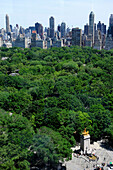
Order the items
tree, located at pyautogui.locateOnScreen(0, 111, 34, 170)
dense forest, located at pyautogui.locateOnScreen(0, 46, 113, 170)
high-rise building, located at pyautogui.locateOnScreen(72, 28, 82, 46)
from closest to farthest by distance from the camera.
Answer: tree, located at pyautogui.locateOnScreen(0, 111, 34, 170) → dense forest, located at pyautogui.locateOnScreen(0, 46, 113, 170) → high-rise building, located at pyautogui.locateOnScreen(72, 28, 82, 46)

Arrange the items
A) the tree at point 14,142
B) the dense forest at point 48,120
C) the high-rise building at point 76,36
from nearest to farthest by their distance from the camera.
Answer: the tree at point 14,142 → the dense forest at point 48,120 → the high-rise building at point 76,36

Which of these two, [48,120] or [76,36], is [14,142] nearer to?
[48,120]

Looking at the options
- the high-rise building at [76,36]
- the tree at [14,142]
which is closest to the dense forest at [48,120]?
the tree at [14,142]

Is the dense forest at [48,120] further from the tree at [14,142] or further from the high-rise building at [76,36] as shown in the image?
the high-rise building at [76,36]

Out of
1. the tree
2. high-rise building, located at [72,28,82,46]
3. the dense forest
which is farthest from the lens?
high-rise building, located at [72,28,82,46]

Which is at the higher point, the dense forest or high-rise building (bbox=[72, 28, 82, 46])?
high-rise building (bbox=[72, 28, 82, 46])

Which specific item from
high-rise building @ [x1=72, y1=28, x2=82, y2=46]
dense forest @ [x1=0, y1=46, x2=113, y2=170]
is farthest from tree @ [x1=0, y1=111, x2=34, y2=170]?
high-rise building @ [x1=72, y1=28, x2=82, y2=46]

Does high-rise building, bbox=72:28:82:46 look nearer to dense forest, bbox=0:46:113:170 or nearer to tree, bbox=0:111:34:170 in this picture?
dense forest, bbox=0:46:113:170

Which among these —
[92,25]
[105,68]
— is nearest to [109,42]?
[92,25]

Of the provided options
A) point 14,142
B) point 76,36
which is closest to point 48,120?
point 14,142

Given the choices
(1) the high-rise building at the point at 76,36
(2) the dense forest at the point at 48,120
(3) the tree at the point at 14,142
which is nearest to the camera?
(3) the tree at the point at 14,142

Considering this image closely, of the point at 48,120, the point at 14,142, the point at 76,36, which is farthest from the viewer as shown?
the point at 76,36

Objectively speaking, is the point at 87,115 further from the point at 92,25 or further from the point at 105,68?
the point at 92,25
